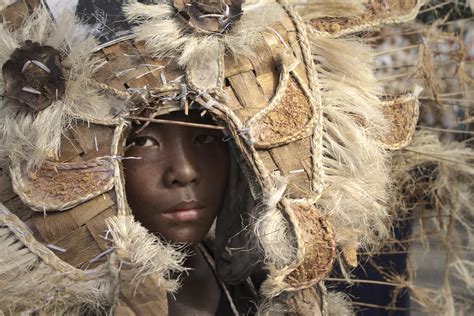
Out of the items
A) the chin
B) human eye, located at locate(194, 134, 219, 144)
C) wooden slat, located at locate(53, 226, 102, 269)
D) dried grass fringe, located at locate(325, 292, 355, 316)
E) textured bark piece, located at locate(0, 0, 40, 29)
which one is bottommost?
dried grass fringe, located at locate(325, 292, 355, 316)

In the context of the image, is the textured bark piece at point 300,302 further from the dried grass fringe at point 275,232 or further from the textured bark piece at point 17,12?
the textured bark piece at point 17,12

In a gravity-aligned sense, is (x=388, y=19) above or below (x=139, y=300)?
above

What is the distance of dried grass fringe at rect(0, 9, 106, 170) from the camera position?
5.03 ft

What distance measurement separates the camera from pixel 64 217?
Answer: 5.04 feet

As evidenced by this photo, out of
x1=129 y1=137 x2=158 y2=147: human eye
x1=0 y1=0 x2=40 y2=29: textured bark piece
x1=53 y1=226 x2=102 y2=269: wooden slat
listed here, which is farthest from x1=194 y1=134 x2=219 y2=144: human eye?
x1=0 y1=0 x2=40 y2=29: textured bark piece

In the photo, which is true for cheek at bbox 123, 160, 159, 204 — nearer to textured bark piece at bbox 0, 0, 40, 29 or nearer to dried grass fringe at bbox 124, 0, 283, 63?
dried grass fringe at bbox 124, 0, 283, 63

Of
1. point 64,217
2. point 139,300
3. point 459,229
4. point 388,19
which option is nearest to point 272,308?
point 139,300

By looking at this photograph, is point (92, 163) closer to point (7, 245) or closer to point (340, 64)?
point (7, 245)

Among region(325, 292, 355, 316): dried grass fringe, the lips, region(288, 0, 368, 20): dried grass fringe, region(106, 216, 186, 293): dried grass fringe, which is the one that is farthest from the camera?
region(325, 292, 355, 316): dried grass fringe

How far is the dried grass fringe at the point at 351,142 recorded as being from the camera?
67.1 inches

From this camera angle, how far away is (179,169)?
165cm

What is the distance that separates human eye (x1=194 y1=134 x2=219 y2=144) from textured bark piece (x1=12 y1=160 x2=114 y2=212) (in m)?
0.27

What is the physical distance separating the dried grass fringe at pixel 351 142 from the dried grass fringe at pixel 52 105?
581mm

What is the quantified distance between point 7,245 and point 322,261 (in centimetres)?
71
